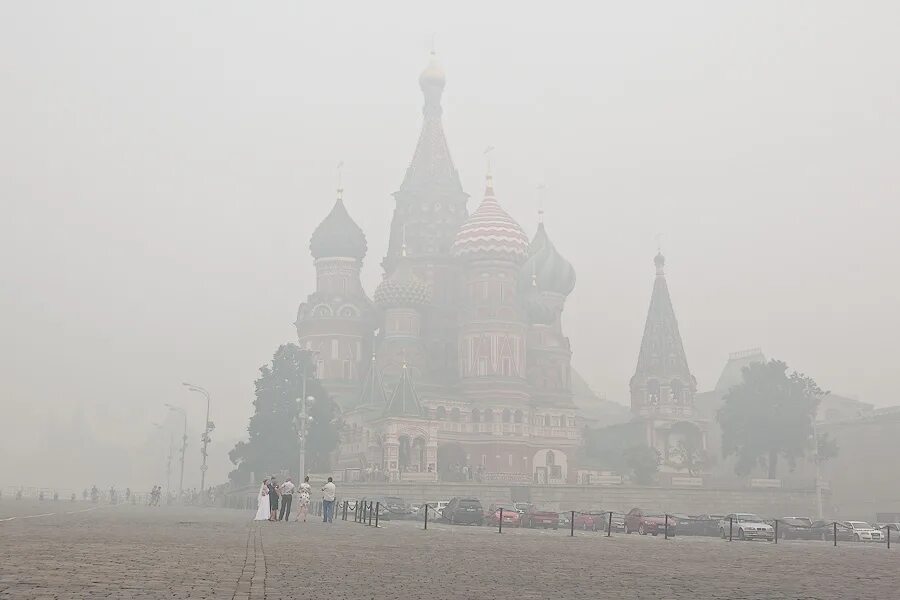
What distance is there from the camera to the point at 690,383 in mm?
92625

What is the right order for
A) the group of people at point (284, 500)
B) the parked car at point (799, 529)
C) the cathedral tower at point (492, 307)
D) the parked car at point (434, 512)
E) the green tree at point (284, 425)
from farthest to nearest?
the cathedral tower at point (492, 307), the green tree at point (284, 425), the parked car at point (434, 512), the parked car at point (799, 529), the group of people at point (284, 500)

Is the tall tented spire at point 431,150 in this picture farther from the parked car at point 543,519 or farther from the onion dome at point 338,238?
the parked car at point 543,519

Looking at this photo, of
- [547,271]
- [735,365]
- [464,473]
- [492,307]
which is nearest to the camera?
[464,473]

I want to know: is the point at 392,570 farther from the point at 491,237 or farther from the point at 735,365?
the point at 735,365

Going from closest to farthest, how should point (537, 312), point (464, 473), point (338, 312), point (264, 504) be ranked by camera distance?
point (264, 504) < point (464, 473) < point (338, 312) < point (537, 312)

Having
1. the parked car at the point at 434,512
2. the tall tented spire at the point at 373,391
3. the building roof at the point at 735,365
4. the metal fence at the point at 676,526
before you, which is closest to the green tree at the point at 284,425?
the tall tented spire at the point at 373,391

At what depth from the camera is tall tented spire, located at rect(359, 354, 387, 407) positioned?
81.9m

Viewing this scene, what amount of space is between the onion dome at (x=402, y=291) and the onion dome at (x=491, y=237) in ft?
15.7

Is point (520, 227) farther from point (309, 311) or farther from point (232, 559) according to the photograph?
point (232, 559)

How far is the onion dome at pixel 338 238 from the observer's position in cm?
9580

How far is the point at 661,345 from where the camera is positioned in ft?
308

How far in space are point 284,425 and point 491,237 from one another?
29.1 meters

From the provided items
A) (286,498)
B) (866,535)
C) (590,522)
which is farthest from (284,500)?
(866,535)

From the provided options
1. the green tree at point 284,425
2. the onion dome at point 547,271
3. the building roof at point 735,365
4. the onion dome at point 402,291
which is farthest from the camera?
the building roof at point 735,365
